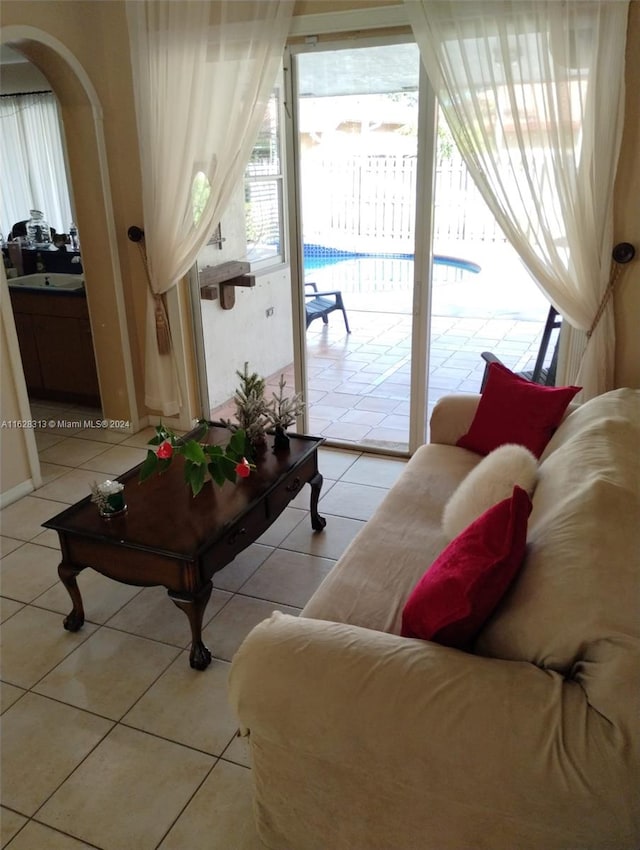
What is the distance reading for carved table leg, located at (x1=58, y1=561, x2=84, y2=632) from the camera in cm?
234

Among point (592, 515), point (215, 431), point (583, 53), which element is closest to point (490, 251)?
point (583, 53)

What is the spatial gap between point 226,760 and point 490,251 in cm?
423

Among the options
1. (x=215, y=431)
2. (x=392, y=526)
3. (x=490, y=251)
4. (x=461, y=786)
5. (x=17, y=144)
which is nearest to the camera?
(x=461, y=786)

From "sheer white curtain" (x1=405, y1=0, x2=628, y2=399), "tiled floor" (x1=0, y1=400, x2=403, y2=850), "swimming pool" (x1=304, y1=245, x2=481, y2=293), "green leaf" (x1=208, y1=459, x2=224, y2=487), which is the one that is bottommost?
"tiled floor" (x1=0, y1=400, x2=403, y2=850)

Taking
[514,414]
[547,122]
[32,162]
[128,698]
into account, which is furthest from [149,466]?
[32,162]

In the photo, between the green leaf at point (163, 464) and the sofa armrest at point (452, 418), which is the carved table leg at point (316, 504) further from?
the green leaf at point (163, 464)

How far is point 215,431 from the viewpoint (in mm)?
3125

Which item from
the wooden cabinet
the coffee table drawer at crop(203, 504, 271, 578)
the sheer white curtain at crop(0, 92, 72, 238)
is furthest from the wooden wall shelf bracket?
the sheer white curtain at crop(0, 92, 72, 238)

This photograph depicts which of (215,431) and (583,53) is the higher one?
(583,53)

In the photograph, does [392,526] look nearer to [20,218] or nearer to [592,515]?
[592,515]

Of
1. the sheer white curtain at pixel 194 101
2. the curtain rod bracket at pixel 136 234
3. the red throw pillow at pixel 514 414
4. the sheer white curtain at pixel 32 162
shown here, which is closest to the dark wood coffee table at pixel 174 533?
the red throw pillow at pixel 514 414

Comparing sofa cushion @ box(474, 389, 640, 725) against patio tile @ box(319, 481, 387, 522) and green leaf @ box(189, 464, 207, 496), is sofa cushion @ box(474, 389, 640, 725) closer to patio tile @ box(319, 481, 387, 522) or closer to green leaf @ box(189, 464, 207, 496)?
green leaf @ box(189, 464, 207, 496)

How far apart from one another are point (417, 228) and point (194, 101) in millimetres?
1388

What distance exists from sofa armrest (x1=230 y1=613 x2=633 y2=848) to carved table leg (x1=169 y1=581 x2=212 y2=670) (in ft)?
2.37
